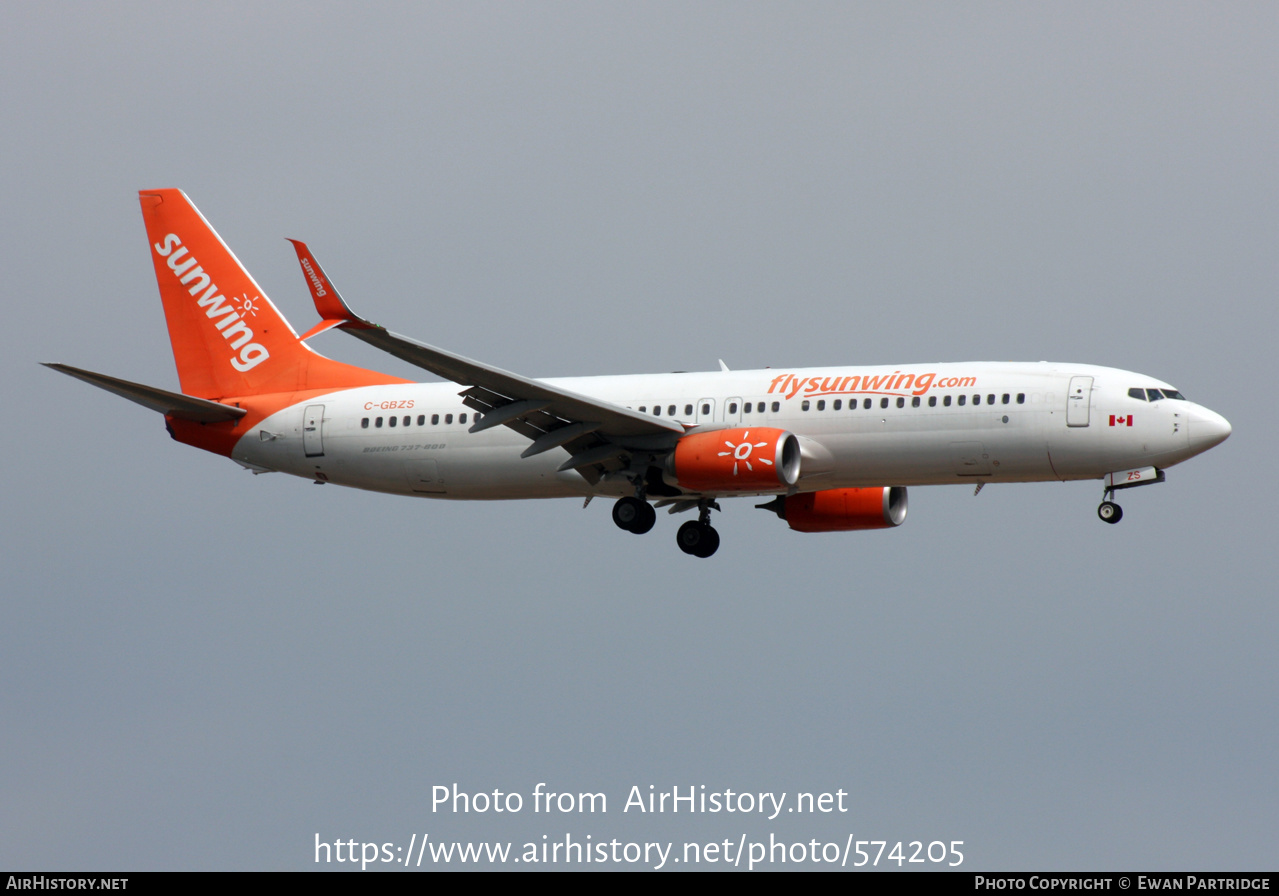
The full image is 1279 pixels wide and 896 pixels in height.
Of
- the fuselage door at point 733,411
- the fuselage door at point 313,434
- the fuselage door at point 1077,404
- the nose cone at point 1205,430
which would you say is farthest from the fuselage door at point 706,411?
the nose cone at point 1205,430

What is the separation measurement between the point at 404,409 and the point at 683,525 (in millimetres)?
8433

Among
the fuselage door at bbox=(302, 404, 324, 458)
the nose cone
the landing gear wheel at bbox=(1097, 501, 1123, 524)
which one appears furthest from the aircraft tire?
the nose cone

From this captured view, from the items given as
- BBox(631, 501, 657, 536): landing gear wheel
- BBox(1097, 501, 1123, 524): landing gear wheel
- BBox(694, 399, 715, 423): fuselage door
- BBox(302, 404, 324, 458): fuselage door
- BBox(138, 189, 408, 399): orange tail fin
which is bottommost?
BBox(631, 501, 657, 536): landing gear wheel

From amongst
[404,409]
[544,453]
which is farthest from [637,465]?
[404,409]

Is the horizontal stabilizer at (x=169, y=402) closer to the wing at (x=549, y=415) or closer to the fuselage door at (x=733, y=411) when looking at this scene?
the wing at (x=549, y=415)

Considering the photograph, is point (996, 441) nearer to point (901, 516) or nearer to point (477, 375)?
point (901, 516)

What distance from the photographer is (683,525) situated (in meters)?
46.9

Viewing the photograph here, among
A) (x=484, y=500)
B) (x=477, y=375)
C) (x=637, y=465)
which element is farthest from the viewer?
(x=484, y=500)

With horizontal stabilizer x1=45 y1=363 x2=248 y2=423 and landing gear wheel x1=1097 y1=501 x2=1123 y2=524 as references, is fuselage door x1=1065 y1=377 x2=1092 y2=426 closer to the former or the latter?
landing gear wheel x1=1097 y1=501 x2=1123 y2=524

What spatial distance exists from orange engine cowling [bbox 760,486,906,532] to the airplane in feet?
0.18

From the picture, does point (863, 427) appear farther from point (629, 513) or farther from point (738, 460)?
point (629, 513)

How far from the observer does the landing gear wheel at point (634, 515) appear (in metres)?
44.6

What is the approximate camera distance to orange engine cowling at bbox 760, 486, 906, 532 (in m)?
46.3

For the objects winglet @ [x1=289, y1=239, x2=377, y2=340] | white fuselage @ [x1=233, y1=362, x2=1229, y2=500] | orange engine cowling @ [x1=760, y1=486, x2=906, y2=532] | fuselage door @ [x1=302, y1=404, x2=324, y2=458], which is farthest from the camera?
fuselage door @ [x1=302, y1=404, x2=324, y2=458]
